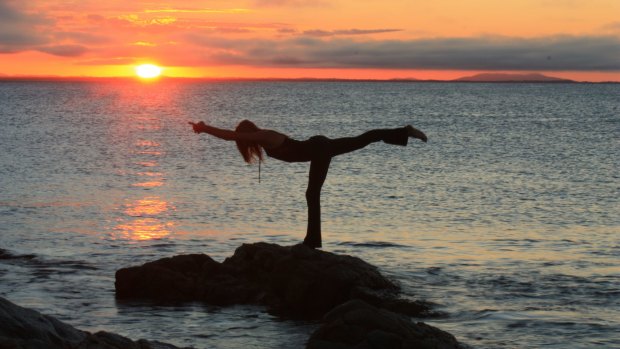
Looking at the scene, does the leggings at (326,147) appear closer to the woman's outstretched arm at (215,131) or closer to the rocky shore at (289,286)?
the rocky shore at (289,286)

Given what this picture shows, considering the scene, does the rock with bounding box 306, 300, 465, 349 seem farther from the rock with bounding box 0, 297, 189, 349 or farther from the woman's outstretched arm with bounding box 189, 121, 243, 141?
the woman's outstretched arm with bounding box 189, 121, 243, 141

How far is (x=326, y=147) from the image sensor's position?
590 inches

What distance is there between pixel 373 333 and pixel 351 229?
48.5 feet

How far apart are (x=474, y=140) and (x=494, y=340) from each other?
2206 inches

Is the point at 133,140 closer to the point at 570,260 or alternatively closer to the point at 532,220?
the point at 532,220

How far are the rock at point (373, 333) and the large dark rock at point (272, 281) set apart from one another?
401cm

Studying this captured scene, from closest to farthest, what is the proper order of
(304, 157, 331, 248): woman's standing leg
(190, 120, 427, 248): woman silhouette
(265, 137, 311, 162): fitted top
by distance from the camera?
(190, 120, 427, 248): woman silhouette < (265, 137, 311, 162): fitted top < (304, 157, 331, 248): woman's standing leg

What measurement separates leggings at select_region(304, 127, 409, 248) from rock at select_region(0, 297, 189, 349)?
5275 mm

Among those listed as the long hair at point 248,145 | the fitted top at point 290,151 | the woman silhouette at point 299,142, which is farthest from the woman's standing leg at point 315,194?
the long hair at point 248,145

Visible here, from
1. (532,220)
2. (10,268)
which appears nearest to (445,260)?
(532,220)

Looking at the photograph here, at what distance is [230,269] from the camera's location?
17.7 m

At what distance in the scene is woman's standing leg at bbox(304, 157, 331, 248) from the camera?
50.1ft

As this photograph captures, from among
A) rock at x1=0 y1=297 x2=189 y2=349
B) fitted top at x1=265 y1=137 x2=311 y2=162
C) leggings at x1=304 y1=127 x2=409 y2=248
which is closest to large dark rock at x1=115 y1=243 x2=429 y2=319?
leggings at x1=304 y1=127 x2=409 y2=248

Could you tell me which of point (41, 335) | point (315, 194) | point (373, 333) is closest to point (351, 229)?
point (315, 194)
